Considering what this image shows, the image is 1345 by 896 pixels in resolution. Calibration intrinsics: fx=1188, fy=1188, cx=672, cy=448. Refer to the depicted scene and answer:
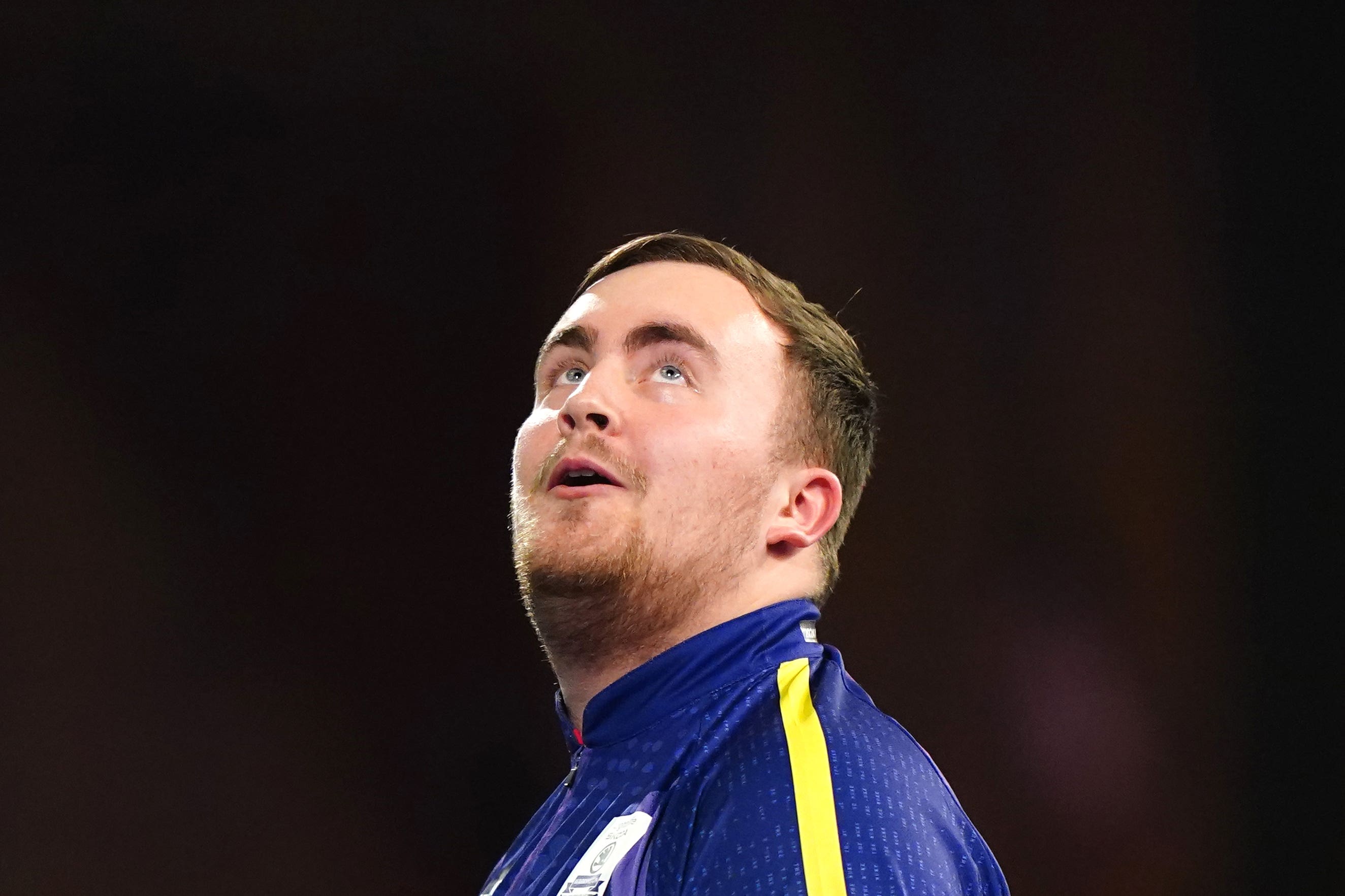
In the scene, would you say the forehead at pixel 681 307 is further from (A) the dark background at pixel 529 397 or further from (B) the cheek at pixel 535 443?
(A) the dark background at pixel 529 397

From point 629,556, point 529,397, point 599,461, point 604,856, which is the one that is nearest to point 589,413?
point 599,461

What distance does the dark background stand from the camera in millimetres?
1979

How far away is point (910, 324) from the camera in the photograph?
7.13 feet

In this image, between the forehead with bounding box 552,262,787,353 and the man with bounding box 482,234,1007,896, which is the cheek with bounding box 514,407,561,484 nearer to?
the man with bounding box 482,234,1007,896

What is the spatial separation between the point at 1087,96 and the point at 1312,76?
1.19 feet

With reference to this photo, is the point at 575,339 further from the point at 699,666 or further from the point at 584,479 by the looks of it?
the point at 699,666

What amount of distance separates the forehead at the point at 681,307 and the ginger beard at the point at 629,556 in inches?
6.7

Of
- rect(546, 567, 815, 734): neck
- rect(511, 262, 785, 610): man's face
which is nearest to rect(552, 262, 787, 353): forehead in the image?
rect(511, 262, 785, 610): man's face

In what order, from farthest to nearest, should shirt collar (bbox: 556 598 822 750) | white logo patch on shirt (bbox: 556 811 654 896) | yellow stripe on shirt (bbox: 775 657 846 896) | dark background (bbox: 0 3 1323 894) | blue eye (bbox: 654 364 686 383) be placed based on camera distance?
1. dark background (bbox: 0 3 1323 894)
2. blue eye (bbox: 654 364 686 383)
3. shirt collar (bbox: 556 598 822 750)
4. white logo patch on shirt (bbox: 556 811 654 896)
5. yellow stripe on shirt (bbox: 775 657 846 896)

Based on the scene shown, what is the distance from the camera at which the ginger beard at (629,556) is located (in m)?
1.21

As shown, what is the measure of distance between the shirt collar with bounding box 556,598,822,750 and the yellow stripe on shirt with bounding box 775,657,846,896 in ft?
0.25

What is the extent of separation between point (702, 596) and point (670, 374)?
0.25 metres

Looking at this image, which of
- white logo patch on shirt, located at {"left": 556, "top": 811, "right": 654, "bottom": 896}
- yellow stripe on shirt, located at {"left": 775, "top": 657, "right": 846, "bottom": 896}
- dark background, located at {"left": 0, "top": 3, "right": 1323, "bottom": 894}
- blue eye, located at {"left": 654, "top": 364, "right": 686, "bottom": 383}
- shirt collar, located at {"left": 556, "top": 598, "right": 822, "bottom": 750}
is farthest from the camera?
dark background, located at {"left": 0, "top": 3, "right": 1323, "bottom": 894}

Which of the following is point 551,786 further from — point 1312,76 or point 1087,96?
point 1312,76
